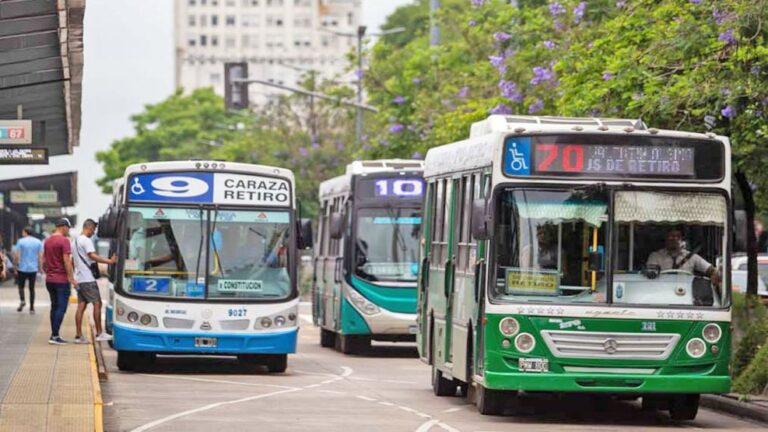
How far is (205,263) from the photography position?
23.9 metres

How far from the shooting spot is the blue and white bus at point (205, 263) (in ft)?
77.5

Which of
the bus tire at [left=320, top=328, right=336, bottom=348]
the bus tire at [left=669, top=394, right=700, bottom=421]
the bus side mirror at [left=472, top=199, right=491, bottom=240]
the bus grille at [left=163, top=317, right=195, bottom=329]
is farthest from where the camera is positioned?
the bus tire at [left=320, top=328, right=336, bottom=348]

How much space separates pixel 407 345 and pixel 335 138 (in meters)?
40.3

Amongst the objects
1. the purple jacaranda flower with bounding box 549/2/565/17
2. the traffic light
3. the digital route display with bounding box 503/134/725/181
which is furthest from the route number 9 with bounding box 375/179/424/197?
the traffic light

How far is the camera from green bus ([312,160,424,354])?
95.5 feet

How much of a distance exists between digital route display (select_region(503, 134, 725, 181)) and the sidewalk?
4.47 m

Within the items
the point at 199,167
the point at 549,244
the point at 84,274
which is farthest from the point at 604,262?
the point at 84,274

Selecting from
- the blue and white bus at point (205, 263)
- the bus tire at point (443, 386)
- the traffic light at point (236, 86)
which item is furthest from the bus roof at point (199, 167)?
the traffic light at point (236, 86)

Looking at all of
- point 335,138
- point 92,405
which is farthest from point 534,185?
point 335,138

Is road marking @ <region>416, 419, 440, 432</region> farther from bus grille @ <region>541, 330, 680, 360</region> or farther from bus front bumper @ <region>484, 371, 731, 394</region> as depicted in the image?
bus grille @ <region>541, 330, 680, 360</region>

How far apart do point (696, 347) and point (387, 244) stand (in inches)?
510

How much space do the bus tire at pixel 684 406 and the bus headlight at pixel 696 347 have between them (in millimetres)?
508

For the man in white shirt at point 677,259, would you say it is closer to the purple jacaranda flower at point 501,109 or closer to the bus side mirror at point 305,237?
the bus side mirror at point 305,237

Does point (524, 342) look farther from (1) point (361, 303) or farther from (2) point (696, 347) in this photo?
(1) point (361, 303)
